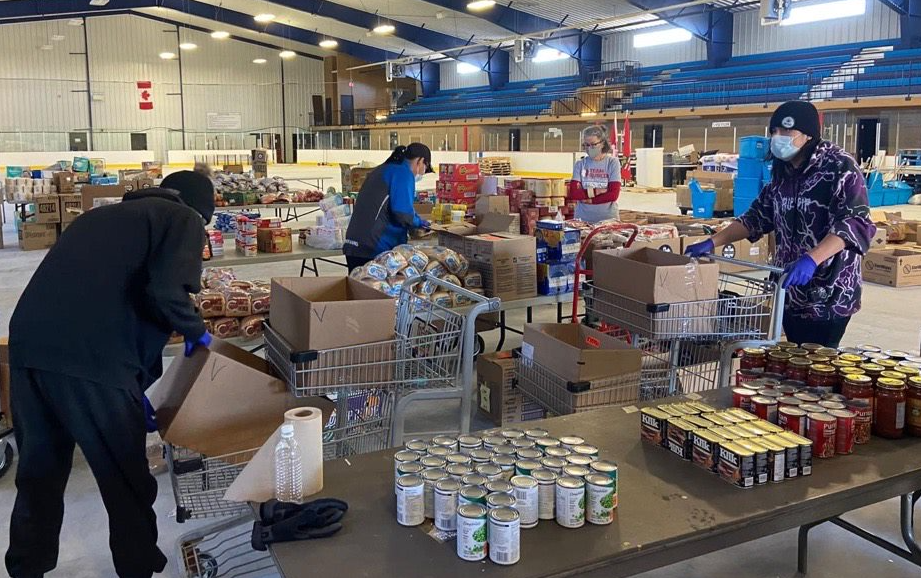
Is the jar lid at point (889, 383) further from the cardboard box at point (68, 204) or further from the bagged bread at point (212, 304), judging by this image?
the cardboard box at point (68, 204)

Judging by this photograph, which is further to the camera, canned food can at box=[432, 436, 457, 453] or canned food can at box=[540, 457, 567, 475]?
canned food can at box=[432, 436, 457, 453]

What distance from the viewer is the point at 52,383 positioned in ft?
7.74

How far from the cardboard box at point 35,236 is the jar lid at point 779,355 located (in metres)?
11.4

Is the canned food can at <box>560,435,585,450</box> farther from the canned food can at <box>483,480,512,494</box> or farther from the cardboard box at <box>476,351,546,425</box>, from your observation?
the cardboard box at <box>476,351,546,425</box>

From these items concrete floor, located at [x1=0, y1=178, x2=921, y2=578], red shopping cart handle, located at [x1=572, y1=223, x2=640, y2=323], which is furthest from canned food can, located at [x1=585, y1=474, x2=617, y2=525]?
red shopping cart handle, located at [x1=572, y1=223, x2=640, y2=323]

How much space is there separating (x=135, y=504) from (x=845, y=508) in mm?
2054

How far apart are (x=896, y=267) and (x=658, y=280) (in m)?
6.42

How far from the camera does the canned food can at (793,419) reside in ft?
6.84

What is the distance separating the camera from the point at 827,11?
21000mm

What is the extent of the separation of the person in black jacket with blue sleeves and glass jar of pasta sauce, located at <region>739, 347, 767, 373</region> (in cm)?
279

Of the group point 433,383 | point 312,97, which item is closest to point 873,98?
point 433,383

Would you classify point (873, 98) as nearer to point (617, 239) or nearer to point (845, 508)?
point (617, 239)

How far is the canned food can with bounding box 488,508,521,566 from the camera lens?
1.57m

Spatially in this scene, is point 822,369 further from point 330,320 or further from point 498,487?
point 330,320
